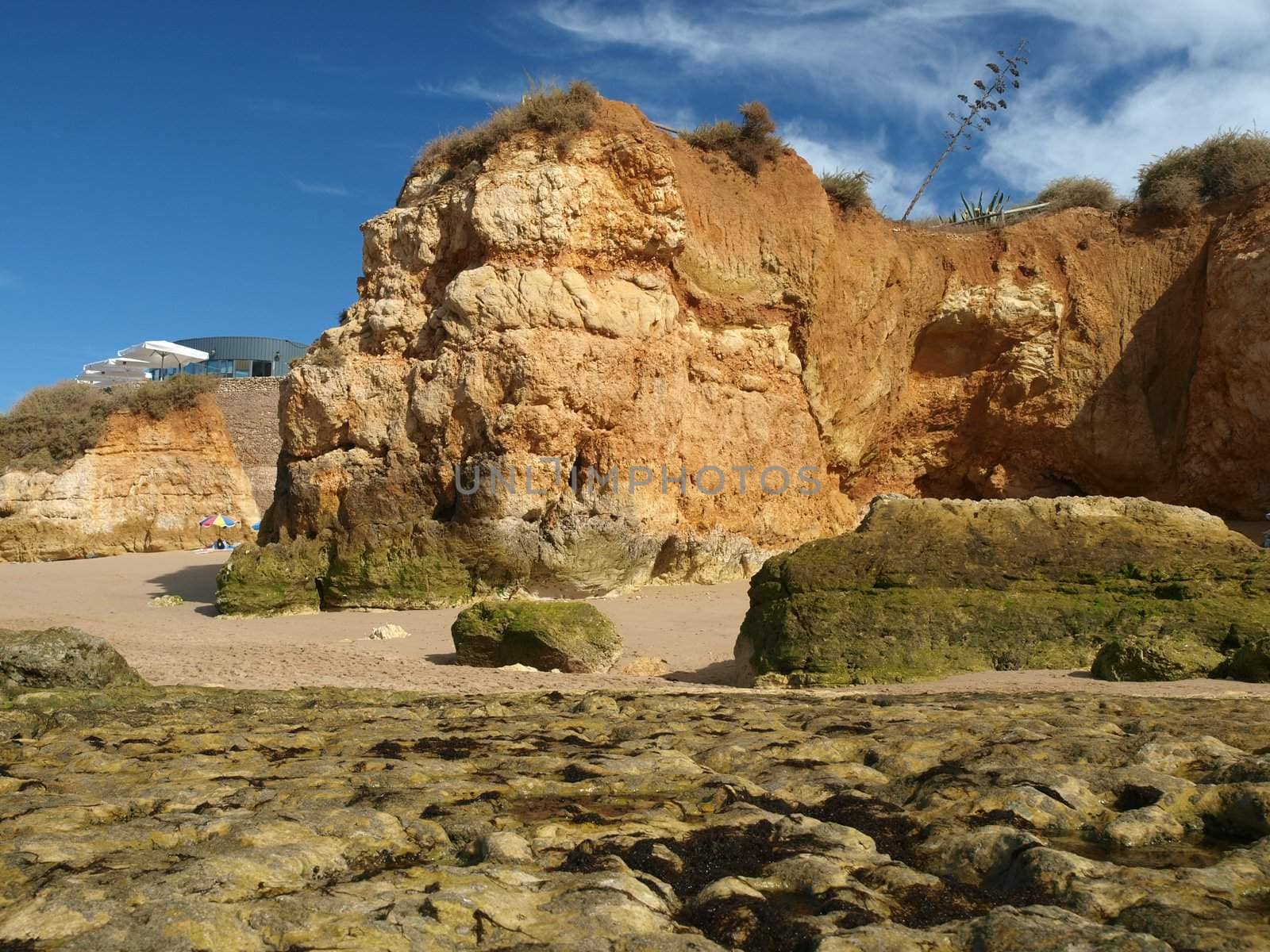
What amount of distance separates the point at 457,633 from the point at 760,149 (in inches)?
498

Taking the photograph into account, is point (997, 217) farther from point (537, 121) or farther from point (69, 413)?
point (69, 413)

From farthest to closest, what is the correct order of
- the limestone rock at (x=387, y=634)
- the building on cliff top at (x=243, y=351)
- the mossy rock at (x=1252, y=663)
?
1. the building on cliff top at (x=243, y=351)
2. the limestone rock at (x=387, y=634)
3. the mossy rock at (x=1252, y=663)

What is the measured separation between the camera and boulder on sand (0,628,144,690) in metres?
6.71

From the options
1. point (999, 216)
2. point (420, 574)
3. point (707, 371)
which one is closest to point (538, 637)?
point (420, 574)

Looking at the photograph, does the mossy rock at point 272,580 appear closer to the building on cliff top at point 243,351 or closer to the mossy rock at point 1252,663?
the mossy rock at point 1252,663

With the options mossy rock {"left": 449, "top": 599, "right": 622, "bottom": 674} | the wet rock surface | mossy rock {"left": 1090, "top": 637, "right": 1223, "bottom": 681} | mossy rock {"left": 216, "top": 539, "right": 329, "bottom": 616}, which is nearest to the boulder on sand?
the wet rock surface

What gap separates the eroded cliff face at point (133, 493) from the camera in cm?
2558

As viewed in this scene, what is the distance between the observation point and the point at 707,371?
17.9 m

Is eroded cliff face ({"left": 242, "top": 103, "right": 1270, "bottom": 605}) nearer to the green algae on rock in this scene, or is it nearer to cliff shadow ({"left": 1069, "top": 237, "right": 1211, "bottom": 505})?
cliff shadow ({"left": 1069, "top": 237, "right": 1211, "bottom": 505})

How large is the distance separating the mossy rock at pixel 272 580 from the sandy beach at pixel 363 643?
0.39m

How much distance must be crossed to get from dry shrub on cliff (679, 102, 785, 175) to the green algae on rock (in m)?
12.1

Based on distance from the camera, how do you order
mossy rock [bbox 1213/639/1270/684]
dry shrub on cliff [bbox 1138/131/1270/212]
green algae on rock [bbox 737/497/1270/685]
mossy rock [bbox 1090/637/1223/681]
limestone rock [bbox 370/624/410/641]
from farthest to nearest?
dry shrub on cliff [bbox 1138/131/1270/212] < limestone rock [bbox 370/624/410/641] < green algae on rock [bbox 737/497/1270/685] < mossy rock [bbox 1090/637/1223/681] < mossy rock [bbox 1213/639/1270/684]

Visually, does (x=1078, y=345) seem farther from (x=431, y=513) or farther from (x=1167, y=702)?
(x=1167, y=702)

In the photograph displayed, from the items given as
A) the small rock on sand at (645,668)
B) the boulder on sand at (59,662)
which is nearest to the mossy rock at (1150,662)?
the small rock on sand at (645,668)
